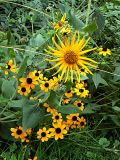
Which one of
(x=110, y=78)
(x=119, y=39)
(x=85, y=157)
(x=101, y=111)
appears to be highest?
(x=119, y=39)

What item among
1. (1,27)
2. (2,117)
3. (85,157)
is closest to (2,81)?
(2,117)

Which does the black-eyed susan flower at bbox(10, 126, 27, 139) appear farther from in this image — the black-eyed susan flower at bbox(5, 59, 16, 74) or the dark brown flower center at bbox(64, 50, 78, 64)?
the dark brown flower center at bbox(64, 50, 78, 64)

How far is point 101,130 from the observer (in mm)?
1879

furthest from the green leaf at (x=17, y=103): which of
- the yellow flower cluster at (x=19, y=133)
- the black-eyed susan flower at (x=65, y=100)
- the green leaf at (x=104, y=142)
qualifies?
the green leaf at (x=104, y=142)

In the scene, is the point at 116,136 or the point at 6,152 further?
the point at 116,136

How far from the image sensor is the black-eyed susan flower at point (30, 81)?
1568 mm

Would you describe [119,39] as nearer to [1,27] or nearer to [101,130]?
[101,130]

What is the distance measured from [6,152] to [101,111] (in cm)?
51

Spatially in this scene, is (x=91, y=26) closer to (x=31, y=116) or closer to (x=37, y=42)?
(x=31, y=116)

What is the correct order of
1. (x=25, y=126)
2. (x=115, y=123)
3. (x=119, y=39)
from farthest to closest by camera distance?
(x=119, y=39), (x=115, y=123), (x=25, y=126)

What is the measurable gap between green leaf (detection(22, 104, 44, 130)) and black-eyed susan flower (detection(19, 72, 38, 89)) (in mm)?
74

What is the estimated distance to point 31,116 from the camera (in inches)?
61.1

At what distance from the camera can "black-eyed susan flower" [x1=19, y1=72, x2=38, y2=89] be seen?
1.57 meters

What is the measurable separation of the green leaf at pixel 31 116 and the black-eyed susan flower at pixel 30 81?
0.24 feet
